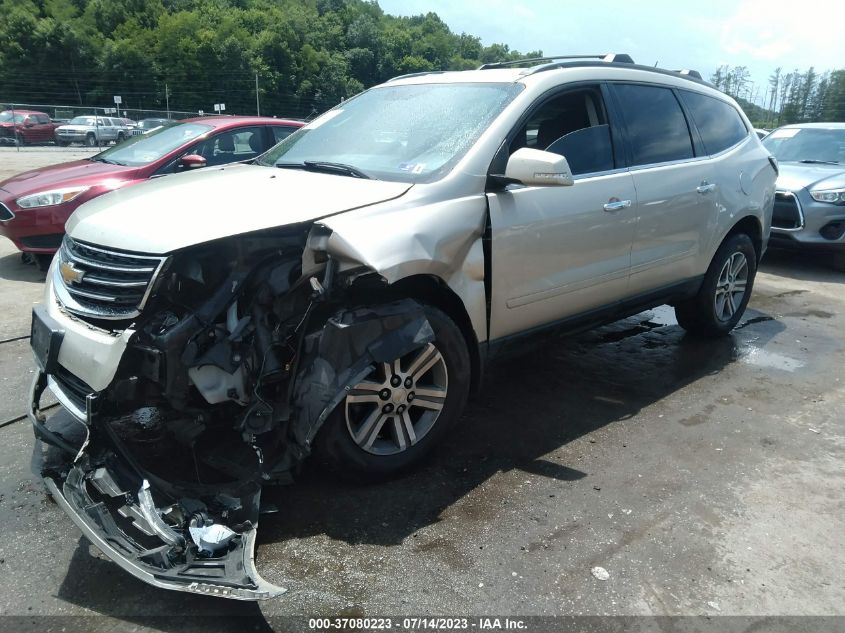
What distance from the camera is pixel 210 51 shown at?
6725 cm

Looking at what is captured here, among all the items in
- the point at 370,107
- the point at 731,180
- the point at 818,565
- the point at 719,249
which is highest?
the point at 370,107


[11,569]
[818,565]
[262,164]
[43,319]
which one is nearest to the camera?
[11,569]

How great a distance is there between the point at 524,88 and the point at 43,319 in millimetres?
2738

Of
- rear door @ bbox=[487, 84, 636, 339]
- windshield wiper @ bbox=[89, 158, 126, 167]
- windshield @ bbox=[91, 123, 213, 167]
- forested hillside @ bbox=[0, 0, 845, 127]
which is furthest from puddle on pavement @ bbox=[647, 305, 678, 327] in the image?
forested hillside @ bbox=[0, 0, 845, 127]

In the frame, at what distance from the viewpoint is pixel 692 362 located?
5117 millimetres

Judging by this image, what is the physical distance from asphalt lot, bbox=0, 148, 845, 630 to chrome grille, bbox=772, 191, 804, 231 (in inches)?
165

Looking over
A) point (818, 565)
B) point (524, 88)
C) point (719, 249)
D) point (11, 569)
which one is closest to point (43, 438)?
point (11, 569)

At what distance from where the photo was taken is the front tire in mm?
3020

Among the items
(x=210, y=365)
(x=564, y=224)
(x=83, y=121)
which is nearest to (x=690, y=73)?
(x=564, y=224)

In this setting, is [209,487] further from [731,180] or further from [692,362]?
[731,180]

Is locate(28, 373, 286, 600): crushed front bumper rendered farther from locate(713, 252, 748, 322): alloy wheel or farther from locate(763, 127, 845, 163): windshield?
locate(763, 127, 845, 163): windshield

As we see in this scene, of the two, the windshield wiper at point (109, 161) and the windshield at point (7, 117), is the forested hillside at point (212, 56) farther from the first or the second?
the windshield wiper at point (109, 161)

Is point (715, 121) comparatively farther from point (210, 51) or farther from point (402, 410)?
point (210, 51)

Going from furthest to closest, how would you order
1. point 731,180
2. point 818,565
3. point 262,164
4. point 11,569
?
point 731,180 < point 262,164 < point 818,565 < point 11,569
